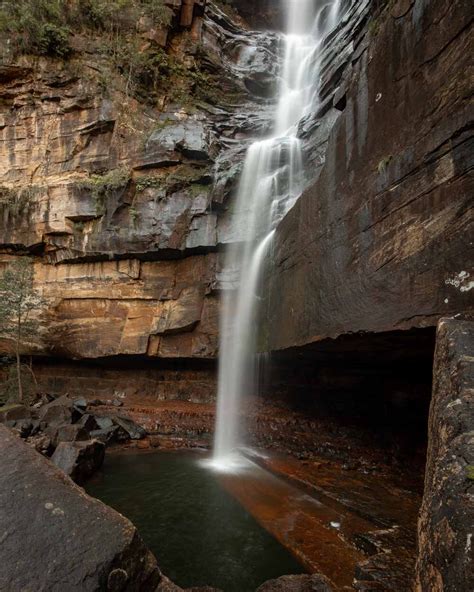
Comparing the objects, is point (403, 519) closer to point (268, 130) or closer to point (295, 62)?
point (268, 130)

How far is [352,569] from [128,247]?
46.1 feet

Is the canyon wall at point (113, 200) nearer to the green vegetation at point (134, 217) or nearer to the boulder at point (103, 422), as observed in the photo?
the green vegetation at point (134, 217)

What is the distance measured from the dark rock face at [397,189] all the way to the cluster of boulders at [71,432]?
19.4 feet

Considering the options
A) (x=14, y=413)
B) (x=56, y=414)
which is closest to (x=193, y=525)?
(x=56, y=414)

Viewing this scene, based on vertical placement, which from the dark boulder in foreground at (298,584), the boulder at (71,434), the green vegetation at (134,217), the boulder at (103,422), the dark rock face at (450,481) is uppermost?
the green vegetation at (134,217)

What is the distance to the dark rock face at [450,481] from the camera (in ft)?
6.29

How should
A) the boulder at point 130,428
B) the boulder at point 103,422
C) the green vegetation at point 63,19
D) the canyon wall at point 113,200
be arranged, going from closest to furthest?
1. the boulder at point 103,422
2. the boulder at point 130,428
3. the canyon wall at point 113,200
4. the green vegetation at point 63,19

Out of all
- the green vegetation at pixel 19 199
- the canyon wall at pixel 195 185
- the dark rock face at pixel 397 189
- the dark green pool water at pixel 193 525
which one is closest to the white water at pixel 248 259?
the canyon wall at pixel 195 185

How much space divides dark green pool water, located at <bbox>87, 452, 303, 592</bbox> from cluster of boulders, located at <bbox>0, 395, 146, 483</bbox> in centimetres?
57

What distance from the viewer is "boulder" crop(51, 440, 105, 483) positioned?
7.90 meters

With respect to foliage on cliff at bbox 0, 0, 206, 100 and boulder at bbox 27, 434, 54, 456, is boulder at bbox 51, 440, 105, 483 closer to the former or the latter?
boulder at bbox 27, 434, 54, 456

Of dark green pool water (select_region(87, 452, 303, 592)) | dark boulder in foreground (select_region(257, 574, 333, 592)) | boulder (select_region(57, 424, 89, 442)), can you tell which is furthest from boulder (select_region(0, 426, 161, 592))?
boulder (select_region(57, 424, 89, 442))

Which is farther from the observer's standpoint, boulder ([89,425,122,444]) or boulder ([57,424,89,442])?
boulder ([89,425,122,444])

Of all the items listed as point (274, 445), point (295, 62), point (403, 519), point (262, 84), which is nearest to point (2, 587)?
point (403, 519)
